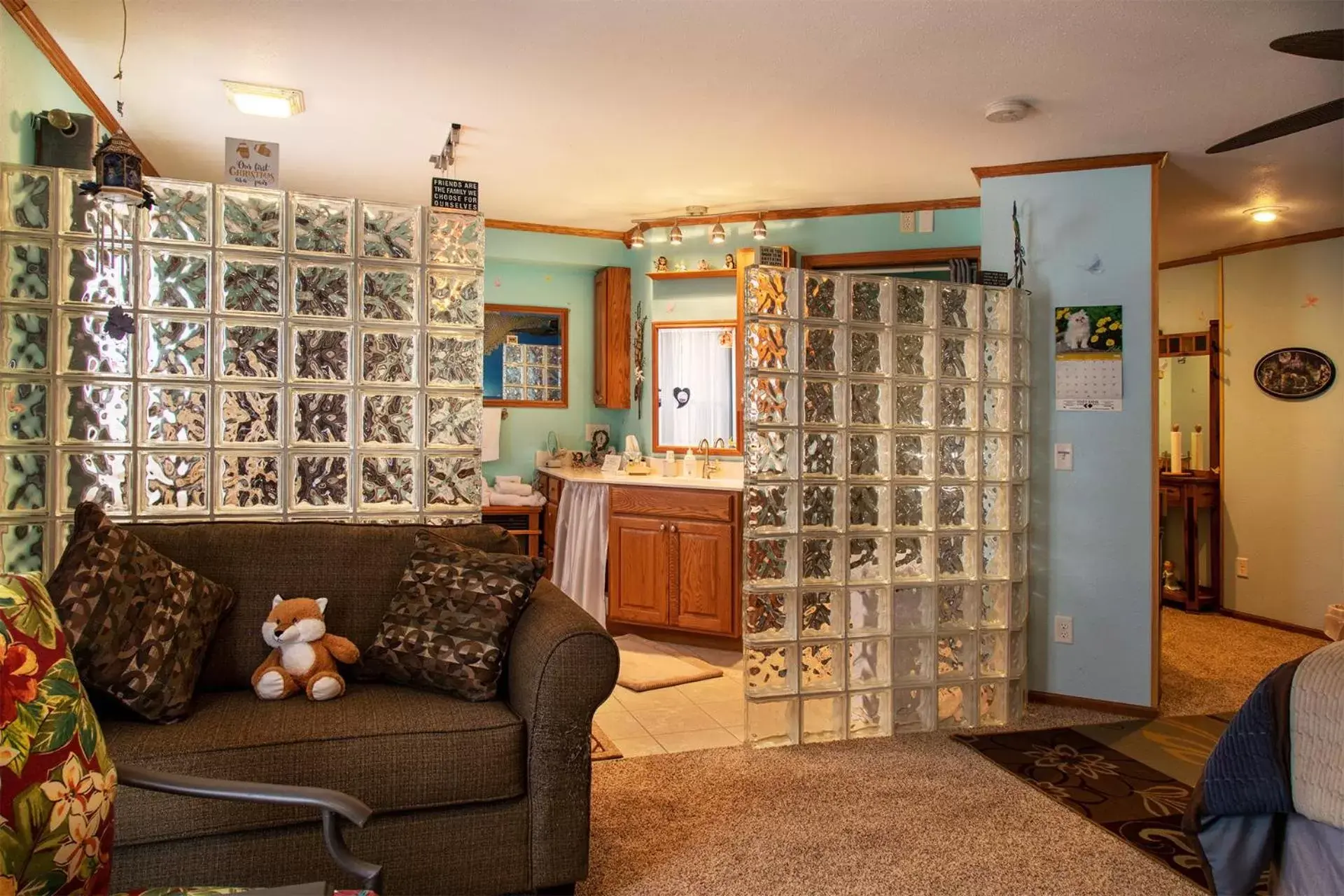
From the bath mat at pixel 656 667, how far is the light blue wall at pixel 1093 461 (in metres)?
1.62

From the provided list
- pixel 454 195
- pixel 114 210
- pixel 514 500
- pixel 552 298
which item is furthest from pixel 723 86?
pixel 514 500

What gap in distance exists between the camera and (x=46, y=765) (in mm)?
1358

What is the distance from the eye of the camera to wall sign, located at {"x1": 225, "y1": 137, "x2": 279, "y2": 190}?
297cm

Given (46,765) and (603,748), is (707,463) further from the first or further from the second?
(46,765)

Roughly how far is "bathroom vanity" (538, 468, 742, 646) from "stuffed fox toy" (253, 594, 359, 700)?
8.67 feet

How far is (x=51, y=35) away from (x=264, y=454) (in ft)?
5.08

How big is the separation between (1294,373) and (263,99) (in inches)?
243

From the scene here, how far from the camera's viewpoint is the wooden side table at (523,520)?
19.4 feet

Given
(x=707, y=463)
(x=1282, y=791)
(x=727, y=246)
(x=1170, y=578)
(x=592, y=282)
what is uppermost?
(x=727, y=246)

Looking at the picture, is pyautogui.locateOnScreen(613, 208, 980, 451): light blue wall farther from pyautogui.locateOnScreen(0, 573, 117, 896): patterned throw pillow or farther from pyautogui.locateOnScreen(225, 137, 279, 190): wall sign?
pyautogui.locateOnScreen(0, 573, 117, 896): patterned throw pillow

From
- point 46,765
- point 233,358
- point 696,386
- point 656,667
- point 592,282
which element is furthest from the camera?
point 592,282

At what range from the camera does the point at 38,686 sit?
1.40 meters

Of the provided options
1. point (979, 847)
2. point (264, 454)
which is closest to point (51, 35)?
point (264, 454)

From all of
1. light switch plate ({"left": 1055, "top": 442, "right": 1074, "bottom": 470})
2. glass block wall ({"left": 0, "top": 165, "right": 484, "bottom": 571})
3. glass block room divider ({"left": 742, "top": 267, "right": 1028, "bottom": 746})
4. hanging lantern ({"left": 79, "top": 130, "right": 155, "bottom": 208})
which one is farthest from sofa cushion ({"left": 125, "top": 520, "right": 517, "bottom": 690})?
light switch plate ({"left": 1055, "top": 442, "right": 1074, "bottom": 470})
